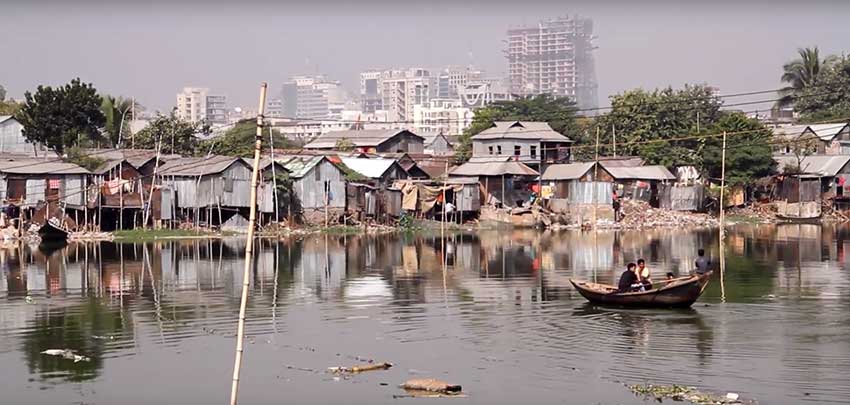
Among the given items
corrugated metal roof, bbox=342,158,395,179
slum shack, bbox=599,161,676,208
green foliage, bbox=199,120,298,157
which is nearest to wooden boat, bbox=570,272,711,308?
corrugated metal roof, bbox=342,158,395,179

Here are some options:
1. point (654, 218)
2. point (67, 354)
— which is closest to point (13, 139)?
point (654, 218)

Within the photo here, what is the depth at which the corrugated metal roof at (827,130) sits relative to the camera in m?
64.2

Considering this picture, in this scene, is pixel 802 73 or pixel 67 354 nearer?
pixel 67 354

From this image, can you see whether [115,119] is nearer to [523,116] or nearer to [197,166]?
[197,166]

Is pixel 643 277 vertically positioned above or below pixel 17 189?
below

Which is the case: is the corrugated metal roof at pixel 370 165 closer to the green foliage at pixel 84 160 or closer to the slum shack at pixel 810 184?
the green foliage at pixel 84 160

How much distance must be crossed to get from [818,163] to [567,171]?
13822 mm

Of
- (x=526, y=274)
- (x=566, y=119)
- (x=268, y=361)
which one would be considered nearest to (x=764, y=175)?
(x=566, y=119)

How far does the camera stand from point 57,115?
177 ft

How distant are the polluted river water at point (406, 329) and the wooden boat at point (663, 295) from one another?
320mm

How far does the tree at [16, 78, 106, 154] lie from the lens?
175ft

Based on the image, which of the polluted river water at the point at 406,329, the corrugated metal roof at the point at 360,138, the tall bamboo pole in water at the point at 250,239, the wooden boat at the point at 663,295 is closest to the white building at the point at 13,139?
the polluted river water at the point at 406,329

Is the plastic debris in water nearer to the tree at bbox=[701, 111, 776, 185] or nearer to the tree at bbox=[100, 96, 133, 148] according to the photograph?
the tree at bbox=[100, 96, 133, 148]

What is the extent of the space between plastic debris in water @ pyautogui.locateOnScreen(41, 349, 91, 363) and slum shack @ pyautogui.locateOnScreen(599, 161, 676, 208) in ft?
133
